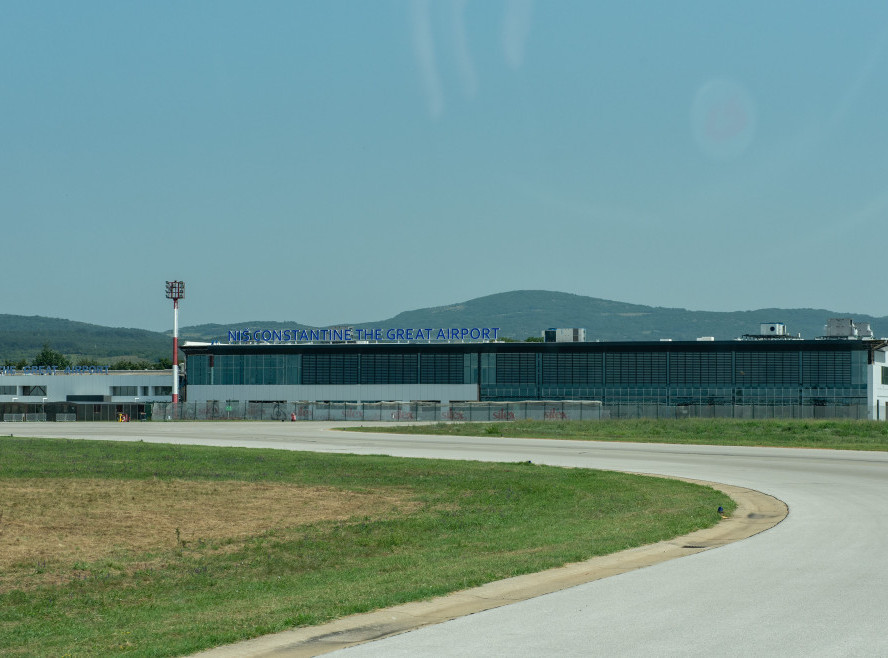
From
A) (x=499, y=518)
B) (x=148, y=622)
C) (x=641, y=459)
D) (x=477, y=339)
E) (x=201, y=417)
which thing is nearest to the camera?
(x=148, y=622)

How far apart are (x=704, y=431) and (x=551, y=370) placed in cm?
5336

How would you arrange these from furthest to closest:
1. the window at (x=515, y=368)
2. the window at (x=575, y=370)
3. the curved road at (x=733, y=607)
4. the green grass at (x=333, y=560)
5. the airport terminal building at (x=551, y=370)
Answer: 1. the window at (x=515, y=368)
2. the window at (x=575, y=370)
3. the airport terminal building at (x=551, y=370)
4. the green grass at (x=333, y=560)
5. the curved road at (x=733, y=607)

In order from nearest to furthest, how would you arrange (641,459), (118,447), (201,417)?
(641,459), (118,447), (201,417)

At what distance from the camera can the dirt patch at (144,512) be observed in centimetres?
2344

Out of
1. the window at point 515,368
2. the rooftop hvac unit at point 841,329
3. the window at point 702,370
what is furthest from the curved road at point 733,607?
the rooftop hvac unit at point 841,329

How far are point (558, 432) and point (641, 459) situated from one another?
30.8 m

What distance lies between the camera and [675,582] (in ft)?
57.4

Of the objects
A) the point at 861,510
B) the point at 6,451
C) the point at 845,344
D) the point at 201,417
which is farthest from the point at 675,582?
the point at 845,344

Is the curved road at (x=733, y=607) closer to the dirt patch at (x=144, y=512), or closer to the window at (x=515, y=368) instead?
the dirt patch at (x=144, y=512)

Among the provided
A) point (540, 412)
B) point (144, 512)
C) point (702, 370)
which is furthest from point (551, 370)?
Answer: point (144, 512)

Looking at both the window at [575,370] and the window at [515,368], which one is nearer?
the window at [575,370]

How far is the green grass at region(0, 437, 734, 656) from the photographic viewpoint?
14953mm

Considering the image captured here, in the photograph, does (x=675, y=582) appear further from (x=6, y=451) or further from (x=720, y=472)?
(x=6, y=451)

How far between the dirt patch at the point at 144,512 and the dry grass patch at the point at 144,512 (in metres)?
0.02
